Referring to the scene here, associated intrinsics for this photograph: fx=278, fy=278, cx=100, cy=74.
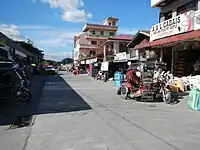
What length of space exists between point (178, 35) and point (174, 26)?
99 cm

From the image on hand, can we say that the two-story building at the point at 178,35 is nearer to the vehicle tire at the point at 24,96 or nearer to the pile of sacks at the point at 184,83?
the pile of sacks at the point at 184,83

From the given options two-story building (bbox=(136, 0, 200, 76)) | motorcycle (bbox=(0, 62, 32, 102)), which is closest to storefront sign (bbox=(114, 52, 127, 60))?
two-story building (bbox=(136, 0, 200, 76))

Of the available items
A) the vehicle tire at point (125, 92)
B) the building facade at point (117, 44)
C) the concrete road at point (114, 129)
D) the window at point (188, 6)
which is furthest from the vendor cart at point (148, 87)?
the building facade at point (117, 44)

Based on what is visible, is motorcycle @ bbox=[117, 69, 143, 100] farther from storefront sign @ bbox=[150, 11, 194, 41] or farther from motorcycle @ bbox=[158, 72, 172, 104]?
storefront sign @ bbox=[150, 11, 194, 41]

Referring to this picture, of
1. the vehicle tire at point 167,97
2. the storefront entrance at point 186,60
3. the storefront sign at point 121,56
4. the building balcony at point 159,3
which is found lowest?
the vehicle tire at point 167,97

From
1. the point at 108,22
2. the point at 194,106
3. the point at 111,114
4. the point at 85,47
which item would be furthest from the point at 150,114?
the point at 108,22

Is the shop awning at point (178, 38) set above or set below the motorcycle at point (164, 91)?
above

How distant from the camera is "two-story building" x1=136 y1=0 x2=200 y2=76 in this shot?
15.7 m

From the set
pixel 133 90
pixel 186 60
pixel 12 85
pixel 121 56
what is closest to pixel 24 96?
pixel 12 85

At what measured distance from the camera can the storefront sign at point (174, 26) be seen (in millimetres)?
15844

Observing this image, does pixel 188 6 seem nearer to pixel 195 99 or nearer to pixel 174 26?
pixel 174 26

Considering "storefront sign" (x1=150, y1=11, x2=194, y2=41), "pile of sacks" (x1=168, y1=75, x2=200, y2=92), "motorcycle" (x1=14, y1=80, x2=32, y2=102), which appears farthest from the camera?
"pile of sacks" (x1=168, y1=75, x2=200, y2=92)

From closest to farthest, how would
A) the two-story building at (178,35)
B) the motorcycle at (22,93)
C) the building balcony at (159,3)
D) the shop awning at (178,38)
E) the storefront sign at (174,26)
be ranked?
the motorcycle at (22,93)
the shop awning at (178,38)
the two-story building at (178,35)
the storefront sign at (174,26)
the building balcony at (159,3)

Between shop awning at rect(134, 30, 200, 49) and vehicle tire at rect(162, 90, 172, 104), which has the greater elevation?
shop awning at rect(134, 30, 200, 49)
